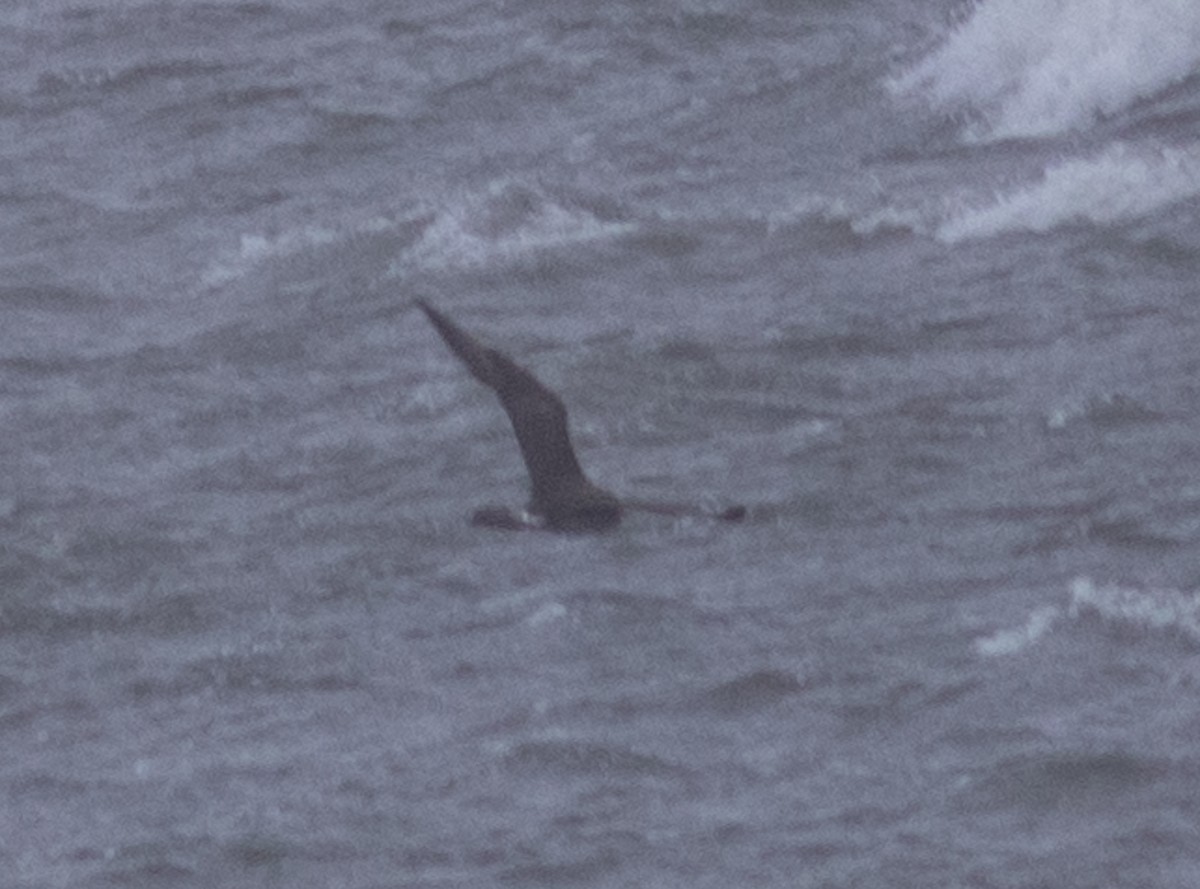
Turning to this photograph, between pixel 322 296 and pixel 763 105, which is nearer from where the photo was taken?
pixel 322 296

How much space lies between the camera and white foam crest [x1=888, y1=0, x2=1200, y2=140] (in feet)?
65.5

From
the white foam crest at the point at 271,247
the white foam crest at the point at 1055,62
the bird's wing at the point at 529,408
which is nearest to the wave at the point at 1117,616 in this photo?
the bird's wing at the point at 529,408

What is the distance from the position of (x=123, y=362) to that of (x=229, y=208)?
2.11m

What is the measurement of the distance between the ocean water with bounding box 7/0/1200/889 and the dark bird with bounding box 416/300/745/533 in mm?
877

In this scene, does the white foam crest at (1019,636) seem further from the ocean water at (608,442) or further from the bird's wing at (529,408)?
the bird's wing at (529,408)

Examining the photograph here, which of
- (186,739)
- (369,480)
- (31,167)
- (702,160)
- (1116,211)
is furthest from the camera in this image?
(31,167)

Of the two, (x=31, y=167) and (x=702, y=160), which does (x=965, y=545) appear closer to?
(x=702, y=160)

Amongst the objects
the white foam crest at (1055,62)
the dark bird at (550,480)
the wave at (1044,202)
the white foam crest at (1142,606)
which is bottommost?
the white foam crest at (1142,606)

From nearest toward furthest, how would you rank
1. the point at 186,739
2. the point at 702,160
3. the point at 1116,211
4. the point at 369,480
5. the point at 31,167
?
the point at 186,739 → the point at 369,480 → the point at 1116,211 → the point at 702,160 → the point at 31,167

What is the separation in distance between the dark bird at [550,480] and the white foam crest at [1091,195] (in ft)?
18.1

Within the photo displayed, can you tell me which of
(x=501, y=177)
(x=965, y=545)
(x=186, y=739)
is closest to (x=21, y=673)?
(x=186, y=739)

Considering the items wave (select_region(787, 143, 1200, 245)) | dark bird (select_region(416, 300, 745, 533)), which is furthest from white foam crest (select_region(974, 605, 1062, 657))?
wave (select_region(787, 143, 1200, 245))

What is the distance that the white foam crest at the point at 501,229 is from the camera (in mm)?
19281

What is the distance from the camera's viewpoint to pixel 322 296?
1909 cm
